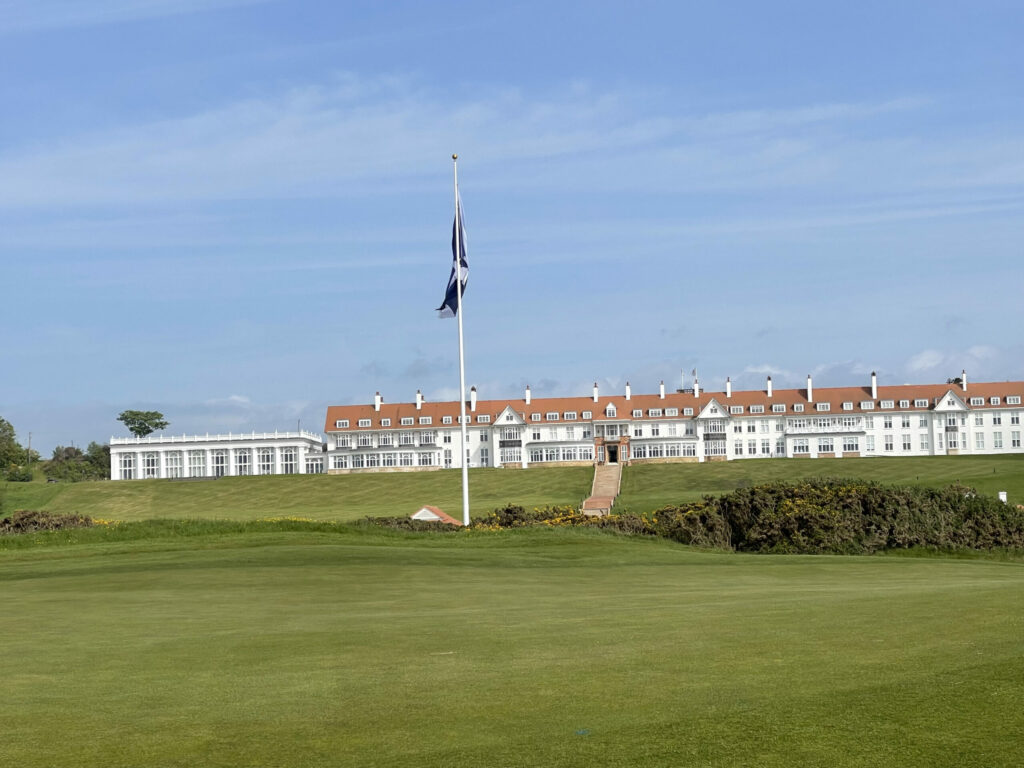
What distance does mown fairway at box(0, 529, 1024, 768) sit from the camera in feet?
24.8

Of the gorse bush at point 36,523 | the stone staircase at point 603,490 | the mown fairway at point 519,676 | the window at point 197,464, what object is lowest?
the stone staircase at point 603,490

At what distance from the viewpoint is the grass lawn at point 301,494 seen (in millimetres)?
100062

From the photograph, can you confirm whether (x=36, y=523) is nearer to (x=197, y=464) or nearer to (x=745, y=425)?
(x=197, y=464)

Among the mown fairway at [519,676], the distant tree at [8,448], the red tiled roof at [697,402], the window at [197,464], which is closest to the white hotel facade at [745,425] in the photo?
the red tiled roof at [697,402]

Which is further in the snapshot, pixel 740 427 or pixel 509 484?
pixel 740 427

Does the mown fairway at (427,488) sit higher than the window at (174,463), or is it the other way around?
the window at (174,463)

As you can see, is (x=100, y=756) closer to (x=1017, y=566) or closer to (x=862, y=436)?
(x=1017, y=566)

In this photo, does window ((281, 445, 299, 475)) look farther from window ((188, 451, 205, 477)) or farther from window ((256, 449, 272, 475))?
window ((188, 451, 205, 477))

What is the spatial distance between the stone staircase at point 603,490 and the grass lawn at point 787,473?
3.38 feet

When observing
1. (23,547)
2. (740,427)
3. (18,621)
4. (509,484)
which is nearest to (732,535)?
(23,547)

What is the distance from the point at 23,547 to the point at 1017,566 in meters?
27.8

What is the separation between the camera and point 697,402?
6088 inches

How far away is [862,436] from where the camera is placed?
503ft

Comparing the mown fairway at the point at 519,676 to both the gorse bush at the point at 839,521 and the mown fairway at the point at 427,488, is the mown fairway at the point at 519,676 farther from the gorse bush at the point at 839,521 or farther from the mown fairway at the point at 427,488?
the mown fairway at the point at 427,488
